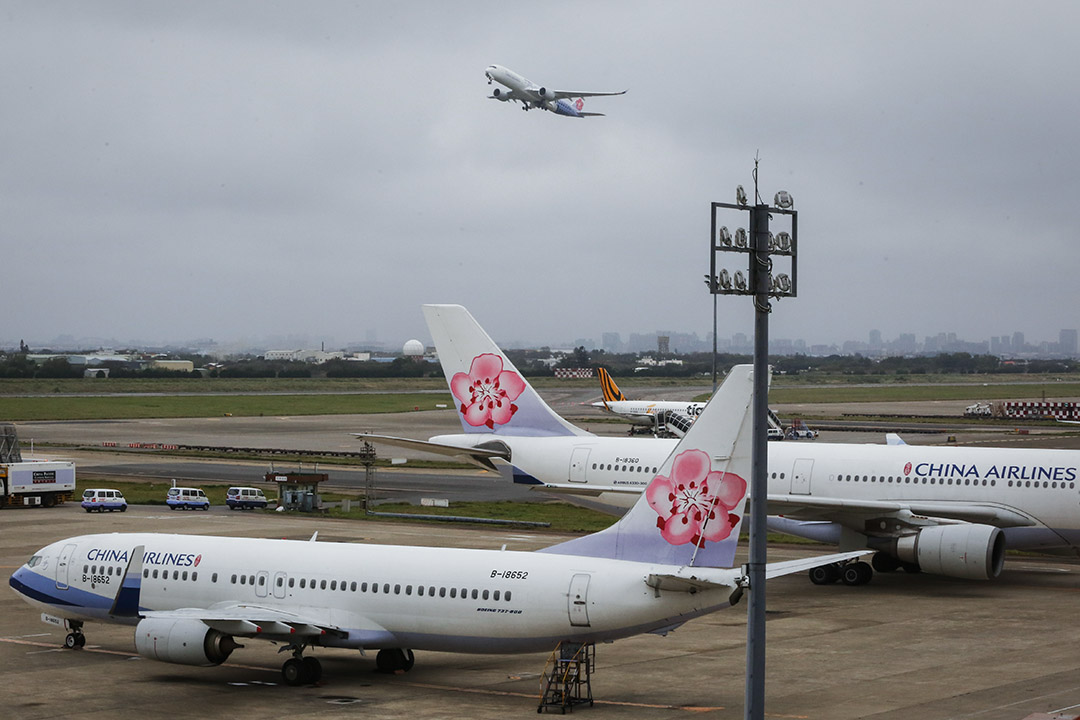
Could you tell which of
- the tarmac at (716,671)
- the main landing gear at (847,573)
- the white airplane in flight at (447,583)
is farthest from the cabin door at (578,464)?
the white airplane in flight at (447,583)

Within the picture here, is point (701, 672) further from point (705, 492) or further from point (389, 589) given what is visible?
point (389, 589)

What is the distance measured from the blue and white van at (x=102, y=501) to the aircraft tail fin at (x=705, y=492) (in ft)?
161

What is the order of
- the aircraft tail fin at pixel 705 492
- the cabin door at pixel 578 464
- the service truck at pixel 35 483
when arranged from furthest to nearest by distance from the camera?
the service truck at pixel 35 483
the cabin door at pixel 578 464
the aircraft tail fin at pixel 705 492

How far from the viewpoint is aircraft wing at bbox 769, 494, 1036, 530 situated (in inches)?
1893

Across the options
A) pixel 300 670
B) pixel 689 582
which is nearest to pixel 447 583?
pixel 300 670

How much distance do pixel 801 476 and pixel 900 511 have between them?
4579mm

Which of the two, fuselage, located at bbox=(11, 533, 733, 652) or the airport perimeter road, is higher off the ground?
fuselage, located at bbox=(11, 533, 733, 652)

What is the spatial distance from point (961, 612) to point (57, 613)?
2844cm

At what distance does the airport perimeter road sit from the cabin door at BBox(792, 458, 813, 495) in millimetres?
4715

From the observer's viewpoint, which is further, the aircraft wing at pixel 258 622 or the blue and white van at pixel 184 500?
the blue and white van at pixel 184 500

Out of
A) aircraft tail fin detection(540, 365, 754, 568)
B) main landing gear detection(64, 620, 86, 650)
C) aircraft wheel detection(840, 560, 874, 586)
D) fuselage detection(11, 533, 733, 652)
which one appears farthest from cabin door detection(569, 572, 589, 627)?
aircraft wheel detection(840, 560, 874, 586)

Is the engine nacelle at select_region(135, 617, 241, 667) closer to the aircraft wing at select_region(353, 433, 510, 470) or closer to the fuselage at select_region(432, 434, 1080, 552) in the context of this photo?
the aircraft wing at select_region(353, 433, 510, 470)

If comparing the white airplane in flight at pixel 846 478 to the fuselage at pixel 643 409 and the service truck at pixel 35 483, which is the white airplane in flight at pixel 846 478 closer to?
the service truck at pixel 35 483

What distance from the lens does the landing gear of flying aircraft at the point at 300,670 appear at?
32.6 meters
